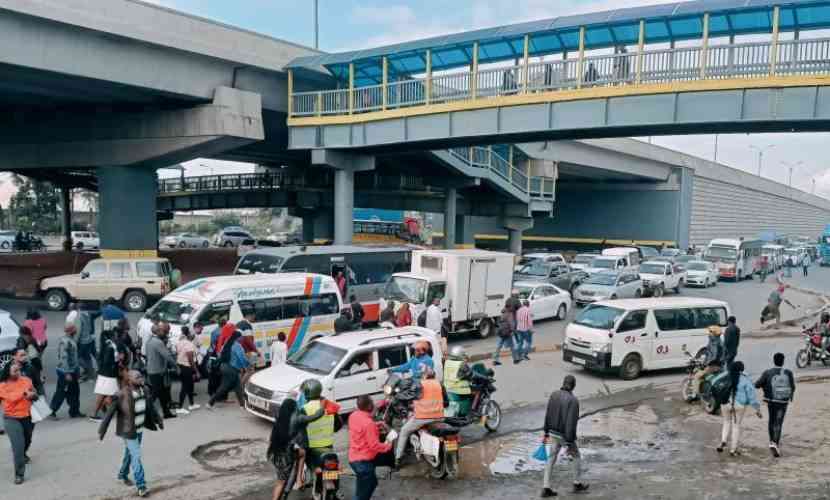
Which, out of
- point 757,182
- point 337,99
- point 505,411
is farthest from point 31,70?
point 757,182

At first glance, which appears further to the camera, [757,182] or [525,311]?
[757,182]

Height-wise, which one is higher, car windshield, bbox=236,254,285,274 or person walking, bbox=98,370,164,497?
car windshield, bbox=236,254,285,274

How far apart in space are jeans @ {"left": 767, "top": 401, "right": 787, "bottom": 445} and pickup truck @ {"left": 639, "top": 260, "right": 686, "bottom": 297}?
20482mm

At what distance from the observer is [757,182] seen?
79.7 metres

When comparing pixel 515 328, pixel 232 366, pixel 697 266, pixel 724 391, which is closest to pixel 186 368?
pixel 232 366

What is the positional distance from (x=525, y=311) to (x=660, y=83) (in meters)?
9.68

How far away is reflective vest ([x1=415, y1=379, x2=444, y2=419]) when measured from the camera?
8438 mm

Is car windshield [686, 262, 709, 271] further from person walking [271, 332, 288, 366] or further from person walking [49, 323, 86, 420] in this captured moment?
person walking [49, 323, 86, 420]

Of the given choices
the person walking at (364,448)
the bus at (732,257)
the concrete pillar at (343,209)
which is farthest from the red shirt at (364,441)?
the bus at (732,257)

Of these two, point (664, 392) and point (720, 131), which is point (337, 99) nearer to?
point (720, 131)

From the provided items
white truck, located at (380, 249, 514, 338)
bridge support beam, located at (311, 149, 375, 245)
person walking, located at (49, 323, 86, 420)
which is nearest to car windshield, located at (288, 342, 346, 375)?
person walking, located at (49, 323, 86, 420)

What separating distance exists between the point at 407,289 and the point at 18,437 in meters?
11.6

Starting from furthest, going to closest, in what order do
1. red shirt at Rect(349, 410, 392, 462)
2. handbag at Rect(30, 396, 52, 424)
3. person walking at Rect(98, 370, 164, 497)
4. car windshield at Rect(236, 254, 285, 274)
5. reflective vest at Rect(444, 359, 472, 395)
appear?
car windshield at Rect(236, 254, 285, 274) → reflective vest at Rect(444, 359, 472, 395) → handbag at Rect(30, 396, 52, 424) → person walking at Rect(98, 370, 164, 497) → red shirt at Rect(349, 410, 392, 462)

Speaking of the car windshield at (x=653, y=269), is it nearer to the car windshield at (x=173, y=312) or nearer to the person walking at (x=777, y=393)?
the person walking at (x=777, y=393)
